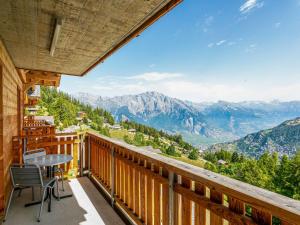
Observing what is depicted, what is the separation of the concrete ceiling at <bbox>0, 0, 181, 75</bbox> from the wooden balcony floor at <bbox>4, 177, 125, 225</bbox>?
280cm

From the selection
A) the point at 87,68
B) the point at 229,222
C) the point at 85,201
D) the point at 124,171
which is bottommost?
the point at 85,201

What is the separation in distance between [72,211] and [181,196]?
2301 millimetres

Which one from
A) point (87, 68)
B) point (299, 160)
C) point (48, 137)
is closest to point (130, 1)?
point (87, 68)

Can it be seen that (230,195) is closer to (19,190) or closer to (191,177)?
(191,177)

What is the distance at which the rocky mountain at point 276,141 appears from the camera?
152 meters

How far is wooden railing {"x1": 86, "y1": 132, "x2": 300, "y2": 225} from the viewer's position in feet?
3.48

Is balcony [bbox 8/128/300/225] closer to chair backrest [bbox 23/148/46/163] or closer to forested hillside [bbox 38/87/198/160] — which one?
chair backrest [bbox 23/148/46/163]

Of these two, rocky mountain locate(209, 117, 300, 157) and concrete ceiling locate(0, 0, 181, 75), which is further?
rocky mountain locate(209, 117, 300, 157)

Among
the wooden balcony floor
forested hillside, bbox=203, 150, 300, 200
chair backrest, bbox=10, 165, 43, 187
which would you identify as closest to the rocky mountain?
forested hillside, bbox=203, 150, 300, 200

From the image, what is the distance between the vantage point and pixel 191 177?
61.1 inches

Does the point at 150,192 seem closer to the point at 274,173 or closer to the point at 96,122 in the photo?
the point at 274,173

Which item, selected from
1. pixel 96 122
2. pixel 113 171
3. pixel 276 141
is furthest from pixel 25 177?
pixel 276 141

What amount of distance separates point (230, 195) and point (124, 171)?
79.3 inches

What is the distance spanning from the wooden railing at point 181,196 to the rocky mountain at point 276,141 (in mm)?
176701
